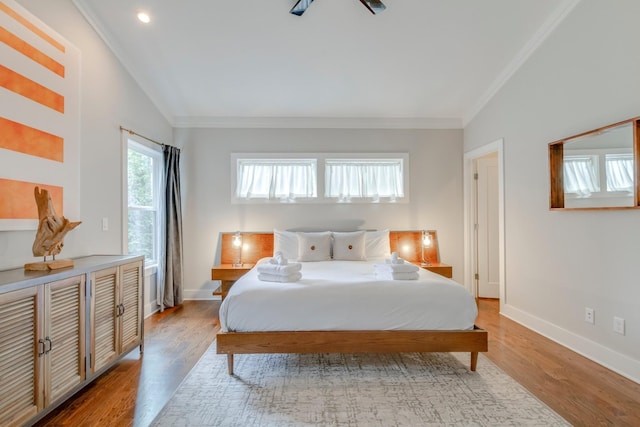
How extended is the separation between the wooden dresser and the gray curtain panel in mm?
1530

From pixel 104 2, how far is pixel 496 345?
4797mm

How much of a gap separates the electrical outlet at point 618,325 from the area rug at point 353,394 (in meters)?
1.00

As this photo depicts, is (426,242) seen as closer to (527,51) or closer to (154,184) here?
(527,51)

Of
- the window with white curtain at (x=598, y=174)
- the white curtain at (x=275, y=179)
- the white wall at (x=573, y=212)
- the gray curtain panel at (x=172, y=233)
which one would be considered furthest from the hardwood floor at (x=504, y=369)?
the white curtain at (x=275, y=179)

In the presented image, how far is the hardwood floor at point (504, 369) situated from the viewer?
195cm

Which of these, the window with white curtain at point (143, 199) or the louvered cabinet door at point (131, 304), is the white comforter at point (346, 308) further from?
the window with white curtain at point (143, 199)

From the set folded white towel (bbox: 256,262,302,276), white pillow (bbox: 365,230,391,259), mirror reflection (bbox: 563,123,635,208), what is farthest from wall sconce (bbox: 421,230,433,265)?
folded white towel (bbox: 256,262,302,276)

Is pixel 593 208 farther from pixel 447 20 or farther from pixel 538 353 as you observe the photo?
pixel 447 20

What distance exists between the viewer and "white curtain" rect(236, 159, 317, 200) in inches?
183

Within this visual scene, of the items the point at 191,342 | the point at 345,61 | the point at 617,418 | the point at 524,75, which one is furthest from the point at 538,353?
the point at 345,61

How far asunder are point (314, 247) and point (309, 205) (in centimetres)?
84

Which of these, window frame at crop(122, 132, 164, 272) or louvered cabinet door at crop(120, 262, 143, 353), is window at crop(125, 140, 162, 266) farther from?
louvered cabinet door at crop(120, 262, 143, 353)

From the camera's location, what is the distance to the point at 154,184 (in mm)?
4199

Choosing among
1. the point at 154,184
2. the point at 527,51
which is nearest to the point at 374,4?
the point at 527,51
